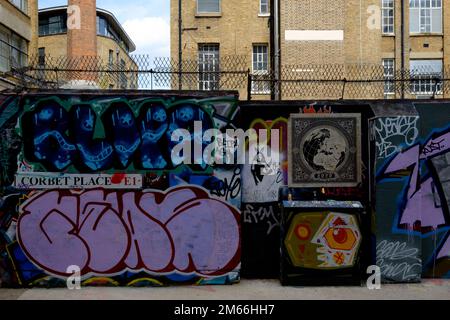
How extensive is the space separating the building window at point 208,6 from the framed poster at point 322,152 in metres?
22.4

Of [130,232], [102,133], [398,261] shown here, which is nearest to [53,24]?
[102,133]

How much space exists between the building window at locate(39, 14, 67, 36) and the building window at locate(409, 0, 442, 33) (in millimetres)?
33471

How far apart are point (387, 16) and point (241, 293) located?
26.4 metres

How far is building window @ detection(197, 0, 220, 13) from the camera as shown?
27.8m

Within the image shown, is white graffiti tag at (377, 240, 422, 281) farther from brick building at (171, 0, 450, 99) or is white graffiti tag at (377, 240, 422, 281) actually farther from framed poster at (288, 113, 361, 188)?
brick building at (171, 0, 450, 99)

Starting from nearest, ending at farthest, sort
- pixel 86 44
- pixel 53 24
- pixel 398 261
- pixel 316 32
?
pixel 398 261 → pixel 86 44 → pixel 316 32 → pixel 53 24

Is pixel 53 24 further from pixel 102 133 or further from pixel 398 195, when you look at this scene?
pixel 398 195

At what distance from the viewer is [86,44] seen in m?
24.0

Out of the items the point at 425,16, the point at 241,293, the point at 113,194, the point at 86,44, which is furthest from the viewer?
the point at 425,16

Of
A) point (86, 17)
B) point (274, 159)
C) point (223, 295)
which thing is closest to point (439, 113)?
point (274, 159)

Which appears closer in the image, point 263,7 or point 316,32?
point 316,32

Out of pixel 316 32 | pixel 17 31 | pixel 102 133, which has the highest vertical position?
pixel 316 32

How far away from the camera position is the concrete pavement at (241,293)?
243 inches

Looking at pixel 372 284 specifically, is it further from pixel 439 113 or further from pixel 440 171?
pixel 439 113
